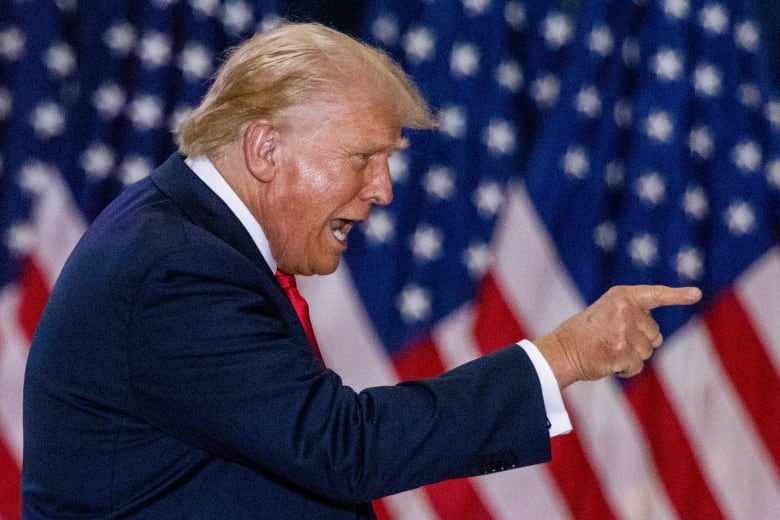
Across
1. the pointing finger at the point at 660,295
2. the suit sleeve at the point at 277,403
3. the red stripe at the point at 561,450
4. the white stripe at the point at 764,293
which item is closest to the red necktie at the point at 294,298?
the suit sleeve at the point at 277,403

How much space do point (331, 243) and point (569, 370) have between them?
0.44 m

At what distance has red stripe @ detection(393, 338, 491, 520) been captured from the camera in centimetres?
273

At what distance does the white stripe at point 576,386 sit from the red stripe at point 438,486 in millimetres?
249

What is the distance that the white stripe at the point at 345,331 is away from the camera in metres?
2.72

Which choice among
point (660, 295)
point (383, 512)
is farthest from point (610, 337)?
point (383, 512)

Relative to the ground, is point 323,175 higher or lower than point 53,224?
lower

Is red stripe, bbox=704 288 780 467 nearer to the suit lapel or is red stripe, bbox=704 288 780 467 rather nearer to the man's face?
the man's face

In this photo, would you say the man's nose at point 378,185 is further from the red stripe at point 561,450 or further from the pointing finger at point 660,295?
the red stripe at point 561,450

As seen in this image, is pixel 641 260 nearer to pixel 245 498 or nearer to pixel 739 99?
pixel 739 99

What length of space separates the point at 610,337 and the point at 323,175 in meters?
0.43

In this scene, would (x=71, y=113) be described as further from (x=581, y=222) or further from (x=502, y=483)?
(x=502, y=483)

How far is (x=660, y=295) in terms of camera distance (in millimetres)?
1231

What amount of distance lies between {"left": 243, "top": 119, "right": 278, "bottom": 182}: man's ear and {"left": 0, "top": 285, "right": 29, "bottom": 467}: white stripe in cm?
146

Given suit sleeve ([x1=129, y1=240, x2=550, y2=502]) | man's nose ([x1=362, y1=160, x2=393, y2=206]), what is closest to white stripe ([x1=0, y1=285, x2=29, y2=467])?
man's nose ([x1=362, y1=160, x2=393, y2=206])
